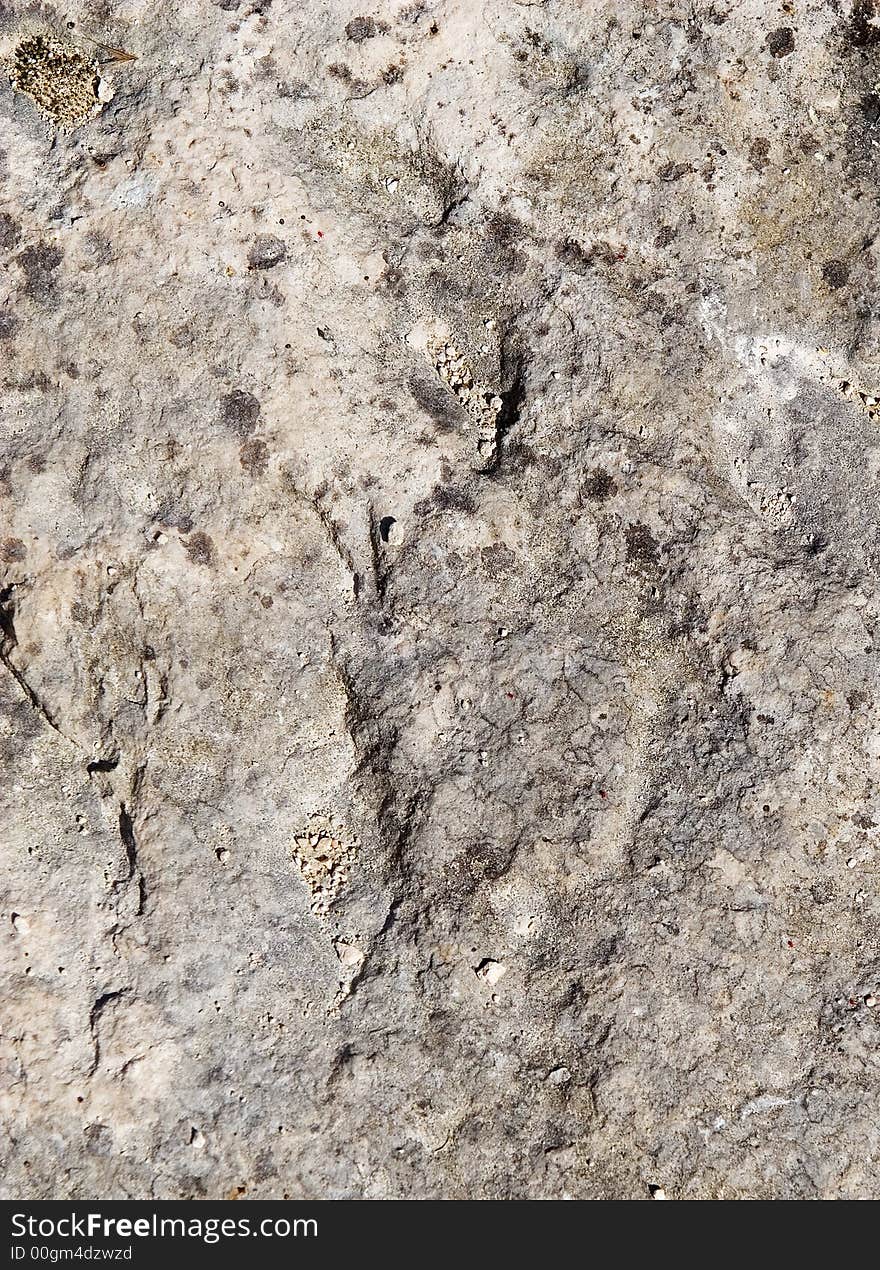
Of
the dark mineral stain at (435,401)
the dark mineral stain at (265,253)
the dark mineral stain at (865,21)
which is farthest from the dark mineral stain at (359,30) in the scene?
the dark mineral stain at (865,21)

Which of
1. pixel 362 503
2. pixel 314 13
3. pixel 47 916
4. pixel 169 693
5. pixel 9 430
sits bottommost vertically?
pixel 47 916

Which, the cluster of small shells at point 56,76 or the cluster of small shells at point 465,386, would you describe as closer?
the cluster of small shells at point 56,76

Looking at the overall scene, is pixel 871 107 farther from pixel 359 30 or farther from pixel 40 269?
pixel 40 269

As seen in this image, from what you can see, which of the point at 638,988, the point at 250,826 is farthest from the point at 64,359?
the point at 638,988

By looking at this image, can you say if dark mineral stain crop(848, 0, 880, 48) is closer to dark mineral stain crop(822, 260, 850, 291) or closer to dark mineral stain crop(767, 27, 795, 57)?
dark mineral stain crop(767, 27, 795, 57)

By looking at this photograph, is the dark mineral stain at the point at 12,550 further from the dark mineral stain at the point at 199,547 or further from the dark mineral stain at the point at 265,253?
the dark mineral stain at the point at 265,253

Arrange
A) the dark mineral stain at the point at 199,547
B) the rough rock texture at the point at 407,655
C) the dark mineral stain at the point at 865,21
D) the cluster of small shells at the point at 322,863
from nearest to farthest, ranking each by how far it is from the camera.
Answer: the rough rock texture at the point at 407,655, the dark mineral stain at the point at 199,547, the cluster of small shells at the point at 322,863, the dark mineral stain at the point at 865,21

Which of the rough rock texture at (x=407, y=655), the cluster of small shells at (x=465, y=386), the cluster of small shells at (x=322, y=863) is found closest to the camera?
the rough rock texture at (x=407, y=655)

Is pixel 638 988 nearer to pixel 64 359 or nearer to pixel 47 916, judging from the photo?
pixel 47 916
